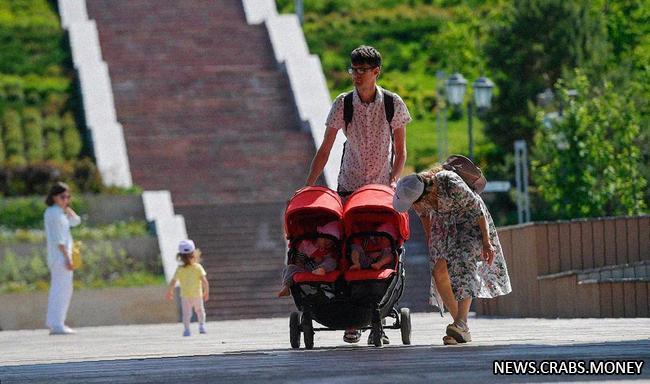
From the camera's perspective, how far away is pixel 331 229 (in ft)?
42.8

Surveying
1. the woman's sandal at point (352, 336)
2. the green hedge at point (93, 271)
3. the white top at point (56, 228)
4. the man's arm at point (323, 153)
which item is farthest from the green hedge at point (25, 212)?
the man's arm at point (323, 153)

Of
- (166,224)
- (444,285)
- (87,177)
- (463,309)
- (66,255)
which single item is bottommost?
(463,309)

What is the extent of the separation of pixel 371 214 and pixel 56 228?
33.9ft

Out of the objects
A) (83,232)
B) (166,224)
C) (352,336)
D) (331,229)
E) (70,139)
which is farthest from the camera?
(70,139)

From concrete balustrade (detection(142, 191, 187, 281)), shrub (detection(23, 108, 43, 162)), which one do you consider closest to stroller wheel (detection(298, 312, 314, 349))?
concrete balustrade (detection(142, 191, 187, 281))

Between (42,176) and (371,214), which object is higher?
(42,176)

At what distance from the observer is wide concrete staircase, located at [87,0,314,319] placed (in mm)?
31484

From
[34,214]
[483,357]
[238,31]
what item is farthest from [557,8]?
[483,357]

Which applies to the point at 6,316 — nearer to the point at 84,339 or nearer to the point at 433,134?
the point at 84,339

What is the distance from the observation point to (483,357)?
36.4 ft

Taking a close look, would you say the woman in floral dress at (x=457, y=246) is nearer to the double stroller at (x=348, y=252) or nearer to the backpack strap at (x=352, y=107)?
the double stroller at (x=348, y=252)

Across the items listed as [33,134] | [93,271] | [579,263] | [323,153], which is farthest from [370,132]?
[33,134]

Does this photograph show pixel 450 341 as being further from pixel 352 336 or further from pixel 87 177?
pixel 87 177

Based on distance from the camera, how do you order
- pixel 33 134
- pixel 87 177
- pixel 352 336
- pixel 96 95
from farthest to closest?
pixel 96 95 → pixel 33 134 → pixel 87 177 → pixel 352 336
